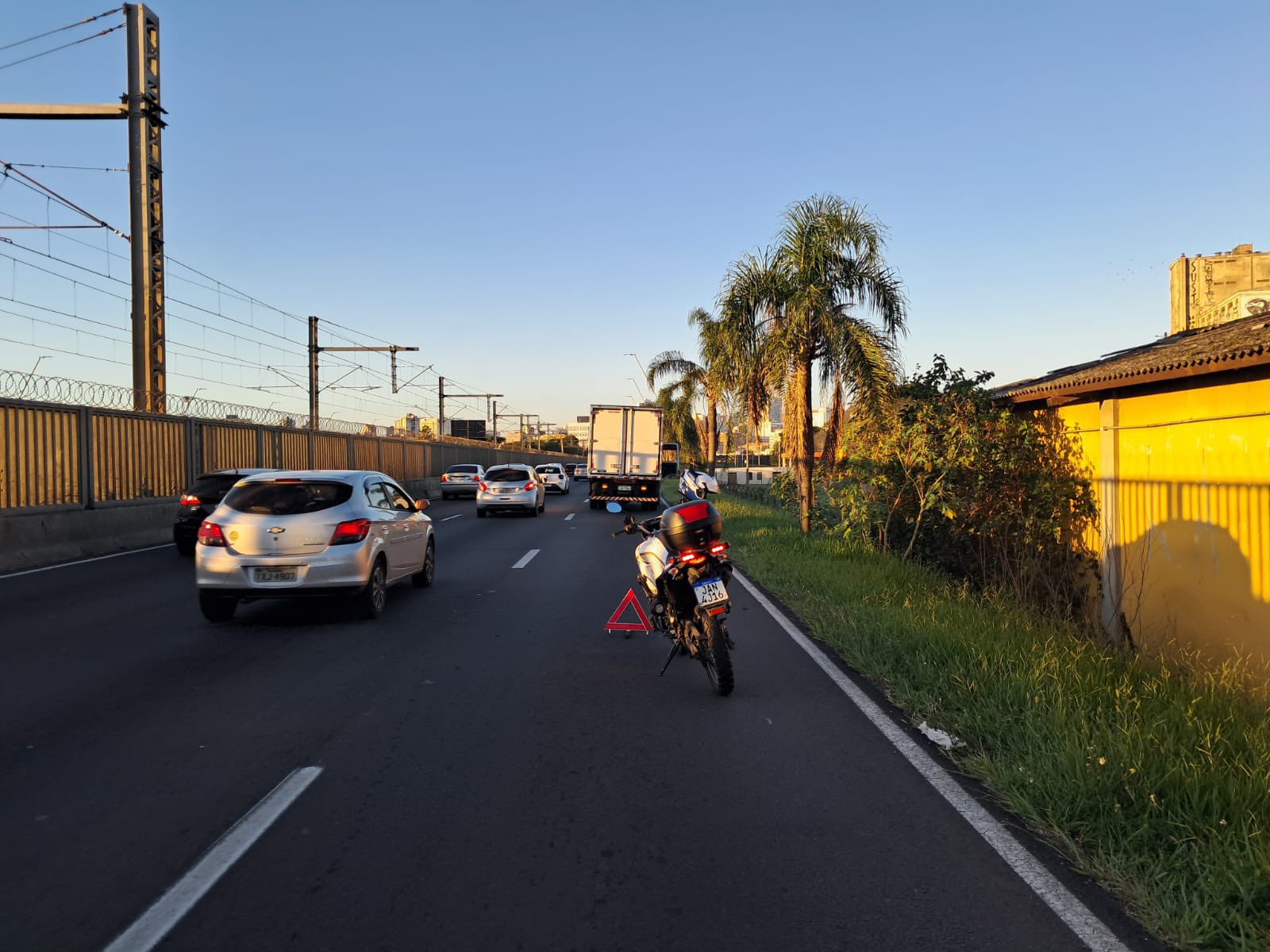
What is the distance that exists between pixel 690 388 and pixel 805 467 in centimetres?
2603

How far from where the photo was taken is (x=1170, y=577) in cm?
962

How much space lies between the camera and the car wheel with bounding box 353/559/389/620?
9.35 meters

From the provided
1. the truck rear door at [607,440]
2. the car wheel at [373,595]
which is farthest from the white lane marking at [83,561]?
the truck rear door at [607,440]

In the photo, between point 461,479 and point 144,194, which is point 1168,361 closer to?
point 144,194

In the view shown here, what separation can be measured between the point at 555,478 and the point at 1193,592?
120 ft

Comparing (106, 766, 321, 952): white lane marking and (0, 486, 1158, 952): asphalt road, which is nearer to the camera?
(106, 766, 321, 952): white lane marking

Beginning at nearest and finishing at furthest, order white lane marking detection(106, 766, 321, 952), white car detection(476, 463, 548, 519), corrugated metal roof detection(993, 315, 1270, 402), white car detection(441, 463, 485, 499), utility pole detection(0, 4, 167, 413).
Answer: white lane marking detection(106, 766, 321, 952), corrugated metal roof detection(993, 315, 1270, 402), utility pole detection(0, 4, 167, 413), white car detection(476, 463, 548, 519), white car detection(441, 463, 485, 499)

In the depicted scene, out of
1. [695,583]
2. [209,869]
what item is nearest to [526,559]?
[695,583]

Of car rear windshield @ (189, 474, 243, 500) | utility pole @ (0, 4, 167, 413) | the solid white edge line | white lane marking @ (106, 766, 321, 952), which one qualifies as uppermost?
utility pole @ (0, 4, 167, 413)

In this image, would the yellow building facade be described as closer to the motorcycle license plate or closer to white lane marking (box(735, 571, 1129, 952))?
white lane marking (box(735, 571, 1129, 952))

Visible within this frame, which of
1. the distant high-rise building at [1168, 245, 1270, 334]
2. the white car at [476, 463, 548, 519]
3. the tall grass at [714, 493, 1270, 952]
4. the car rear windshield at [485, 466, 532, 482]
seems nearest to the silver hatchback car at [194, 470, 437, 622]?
the tall grass at [714, 493, 1270, 952]

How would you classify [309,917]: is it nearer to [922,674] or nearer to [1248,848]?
[1248,848]

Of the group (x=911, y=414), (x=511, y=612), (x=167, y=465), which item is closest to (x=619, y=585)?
(x=511, y=612)

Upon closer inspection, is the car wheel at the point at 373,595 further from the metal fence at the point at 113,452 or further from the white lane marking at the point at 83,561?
the metal fence at the point at 113,452
